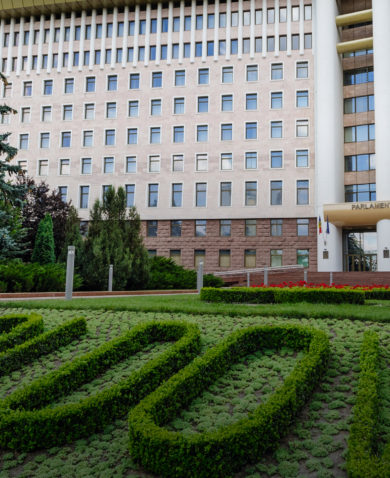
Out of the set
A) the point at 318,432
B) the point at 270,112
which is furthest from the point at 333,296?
the point at 270,112

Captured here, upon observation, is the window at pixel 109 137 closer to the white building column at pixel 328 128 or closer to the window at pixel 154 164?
the window at pixel 154 164

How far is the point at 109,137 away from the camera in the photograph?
38719mm

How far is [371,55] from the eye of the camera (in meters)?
34.6

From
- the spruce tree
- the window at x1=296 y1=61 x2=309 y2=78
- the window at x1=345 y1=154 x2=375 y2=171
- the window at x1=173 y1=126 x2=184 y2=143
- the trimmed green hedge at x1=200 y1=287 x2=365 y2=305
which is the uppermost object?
the window at x1=296 y1=61 x2=309 y2=78

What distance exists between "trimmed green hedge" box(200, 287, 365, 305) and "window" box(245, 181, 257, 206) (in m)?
24.4

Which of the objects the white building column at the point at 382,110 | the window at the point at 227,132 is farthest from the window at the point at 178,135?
the white building column at the point at 382,110

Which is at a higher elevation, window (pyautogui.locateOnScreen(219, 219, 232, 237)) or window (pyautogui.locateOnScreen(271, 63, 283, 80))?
window (pyautogui.locateOnScreen(271, 63, 283, 80))

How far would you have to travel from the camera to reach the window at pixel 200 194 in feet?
120

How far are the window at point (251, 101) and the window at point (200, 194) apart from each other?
23.2 feet

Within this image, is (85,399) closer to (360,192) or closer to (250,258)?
(250,258)

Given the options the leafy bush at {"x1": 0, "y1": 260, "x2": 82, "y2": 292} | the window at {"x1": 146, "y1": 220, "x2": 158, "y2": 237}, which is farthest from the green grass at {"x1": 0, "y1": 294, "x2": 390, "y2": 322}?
the window at {"x1": 146, "y1": 220, "x2": 158, "y2": 237}

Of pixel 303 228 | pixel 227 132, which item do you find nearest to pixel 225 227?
pixel 303 228

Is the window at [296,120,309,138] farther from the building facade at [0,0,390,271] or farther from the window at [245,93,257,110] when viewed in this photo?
the window at [245,93,257,110]

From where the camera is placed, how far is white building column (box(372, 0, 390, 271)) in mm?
31406
